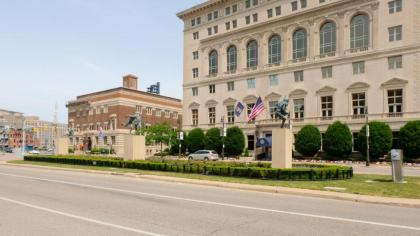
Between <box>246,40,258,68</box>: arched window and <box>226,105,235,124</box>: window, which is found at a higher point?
<box>246,40,258,68</box>: arched window

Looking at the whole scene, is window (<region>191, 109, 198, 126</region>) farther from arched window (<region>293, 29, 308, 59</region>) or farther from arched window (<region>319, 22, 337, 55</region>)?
arched window (<region>319, 22, 337, 55</region>)

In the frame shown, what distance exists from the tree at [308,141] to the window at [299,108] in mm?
4791

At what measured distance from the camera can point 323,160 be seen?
47.6 meters

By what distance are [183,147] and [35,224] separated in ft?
187

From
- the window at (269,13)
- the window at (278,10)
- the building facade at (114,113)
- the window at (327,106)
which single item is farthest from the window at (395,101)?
the building facade at (114,113)

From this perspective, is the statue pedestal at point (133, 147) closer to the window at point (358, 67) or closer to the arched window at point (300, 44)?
the arched window at point (300, 44)

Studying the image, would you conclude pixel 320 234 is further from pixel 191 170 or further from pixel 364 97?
pixel 364 97

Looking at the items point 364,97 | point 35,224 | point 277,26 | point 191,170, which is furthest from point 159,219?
point 277,26

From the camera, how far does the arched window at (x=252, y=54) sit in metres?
60.8

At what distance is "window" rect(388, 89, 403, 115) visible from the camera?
44.8 metres

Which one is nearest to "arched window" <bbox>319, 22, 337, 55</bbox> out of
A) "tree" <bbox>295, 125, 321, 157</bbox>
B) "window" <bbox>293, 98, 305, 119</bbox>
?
"window" <bbox>293, 98, 305, 119</bbox>

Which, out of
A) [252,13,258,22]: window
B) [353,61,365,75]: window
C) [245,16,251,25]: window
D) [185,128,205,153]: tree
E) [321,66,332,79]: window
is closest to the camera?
[353,61,365,75]: window

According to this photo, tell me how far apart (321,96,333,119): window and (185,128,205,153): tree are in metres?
21.6

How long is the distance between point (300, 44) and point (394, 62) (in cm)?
1455
